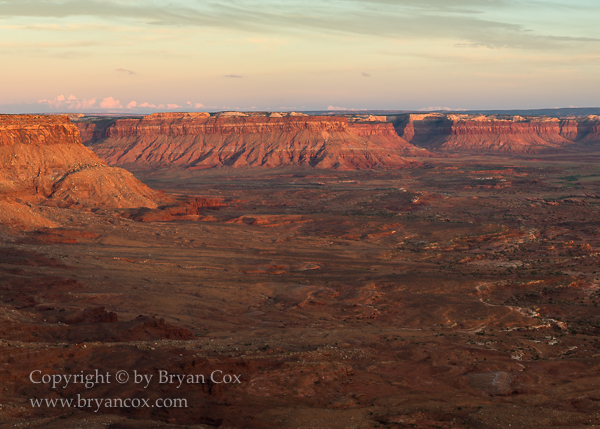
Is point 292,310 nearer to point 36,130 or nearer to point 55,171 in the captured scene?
point 55,171

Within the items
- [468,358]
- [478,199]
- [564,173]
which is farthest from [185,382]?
[564,173]

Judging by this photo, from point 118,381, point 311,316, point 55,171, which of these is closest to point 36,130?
point 55,171

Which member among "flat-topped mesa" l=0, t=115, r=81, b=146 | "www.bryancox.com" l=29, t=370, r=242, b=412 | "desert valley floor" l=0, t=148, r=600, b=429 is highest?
"flat-topped mesa" l=0, t=115, r=81, b=146

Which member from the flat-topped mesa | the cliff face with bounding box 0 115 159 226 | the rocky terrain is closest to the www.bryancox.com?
the rocky terrain

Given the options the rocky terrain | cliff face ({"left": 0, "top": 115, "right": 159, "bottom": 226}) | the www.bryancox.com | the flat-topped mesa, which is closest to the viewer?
the www.bryancox.com

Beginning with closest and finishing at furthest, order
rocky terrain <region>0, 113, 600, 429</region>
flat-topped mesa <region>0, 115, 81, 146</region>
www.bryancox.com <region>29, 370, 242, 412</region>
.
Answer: www.bryancox.com <region>29, 370, 242, 412</region> → rocky terrain <region>0, 113, 600, 429</region> → flat-topped mesa <region>0, 115, 81, 146</region>

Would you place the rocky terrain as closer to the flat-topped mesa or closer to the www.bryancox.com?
the www.bryancox.com

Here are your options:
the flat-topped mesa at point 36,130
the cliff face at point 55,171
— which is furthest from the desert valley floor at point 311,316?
the flat-topped mesa at point 36,130

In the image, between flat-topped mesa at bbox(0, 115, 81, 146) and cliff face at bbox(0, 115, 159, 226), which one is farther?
flat-topped mesa at bbox(0, 115, 81, 146)

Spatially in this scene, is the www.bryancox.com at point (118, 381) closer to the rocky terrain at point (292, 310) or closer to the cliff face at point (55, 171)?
the rocky terrain at point (292, 310)
